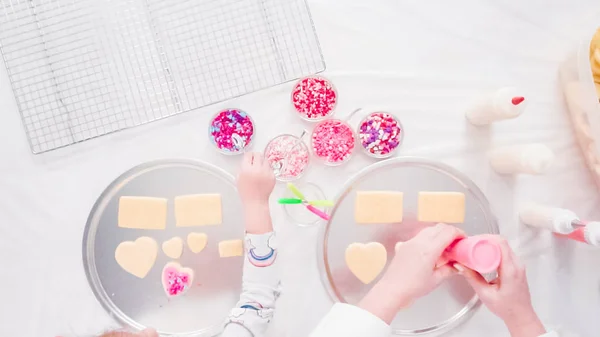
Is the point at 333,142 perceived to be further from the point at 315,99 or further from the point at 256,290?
the point at 256,290

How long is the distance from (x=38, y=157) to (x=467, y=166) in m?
0.86

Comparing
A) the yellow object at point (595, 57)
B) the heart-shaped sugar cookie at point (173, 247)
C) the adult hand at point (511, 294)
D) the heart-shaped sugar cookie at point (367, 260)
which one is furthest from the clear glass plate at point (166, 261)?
the yellow object at point (595, 57)

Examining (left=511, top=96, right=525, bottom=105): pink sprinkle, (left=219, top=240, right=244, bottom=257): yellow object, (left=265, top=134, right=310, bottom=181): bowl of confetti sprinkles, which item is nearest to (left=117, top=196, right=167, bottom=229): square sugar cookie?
(left=219, top=240, right=244, bottom=257): yellow object

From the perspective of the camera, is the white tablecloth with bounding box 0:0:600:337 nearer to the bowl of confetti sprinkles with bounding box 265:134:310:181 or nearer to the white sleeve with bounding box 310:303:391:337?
the bowl of confetti sprinkles with bounding box 265:134:310:181

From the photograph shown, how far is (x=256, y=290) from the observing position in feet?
2.83

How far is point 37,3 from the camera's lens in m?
0.99

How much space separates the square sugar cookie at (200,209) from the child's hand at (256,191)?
10 cm

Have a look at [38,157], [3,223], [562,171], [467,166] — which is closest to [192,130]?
[38,157]

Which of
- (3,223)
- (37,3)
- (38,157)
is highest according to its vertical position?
(37,3)

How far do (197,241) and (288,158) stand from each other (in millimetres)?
237

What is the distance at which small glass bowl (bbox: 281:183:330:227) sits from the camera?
0.99m

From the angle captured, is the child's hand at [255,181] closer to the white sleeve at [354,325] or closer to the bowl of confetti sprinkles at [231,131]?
the bowl of confetti sprinkles at [231,131]

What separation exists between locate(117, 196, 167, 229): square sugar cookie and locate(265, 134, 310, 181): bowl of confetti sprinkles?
225 millimetres

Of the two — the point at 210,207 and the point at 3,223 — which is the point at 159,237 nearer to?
the point at 210,207
